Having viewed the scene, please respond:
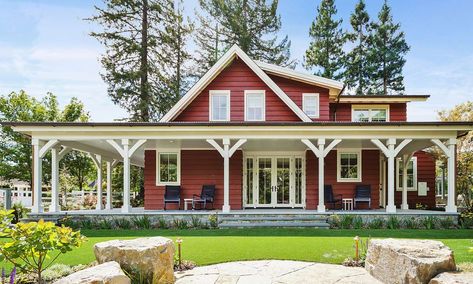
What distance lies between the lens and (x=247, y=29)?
28453mm

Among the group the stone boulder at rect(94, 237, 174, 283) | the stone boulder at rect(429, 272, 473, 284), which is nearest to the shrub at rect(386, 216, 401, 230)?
the stone boulder at rect(429, 272, 473, 284)

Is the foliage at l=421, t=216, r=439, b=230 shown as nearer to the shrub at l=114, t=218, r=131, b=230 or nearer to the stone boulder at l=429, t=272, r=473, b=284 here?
the stone boulder at l=429, t=272, r=473, b=284

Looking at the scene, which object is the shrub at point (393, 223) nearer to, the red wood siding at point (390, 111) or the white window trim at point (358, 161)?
the white window trim at point (358, 161)

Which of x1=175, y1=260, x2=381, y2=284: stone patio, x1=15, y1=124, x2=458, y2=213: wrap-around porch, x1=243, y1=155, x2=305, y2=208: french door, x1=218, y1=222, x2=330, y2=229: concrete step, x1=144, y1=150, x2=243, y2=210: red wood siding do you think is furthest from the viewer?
x1=243, y1=155, x2=305, y2=208: french door

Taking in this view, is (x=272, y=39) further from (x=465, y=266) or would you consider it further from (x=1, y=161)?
(x=465, y=266)

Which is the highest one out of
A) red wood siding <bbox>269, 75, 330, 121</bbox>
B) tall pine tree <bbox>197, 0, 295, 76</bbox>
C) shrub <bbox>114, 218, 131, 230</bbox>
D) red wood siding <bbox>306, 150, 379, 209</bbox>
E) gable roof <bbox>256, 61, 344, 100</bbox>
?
tall pine tree <bbox>197, 0, 295, 76</bbox>

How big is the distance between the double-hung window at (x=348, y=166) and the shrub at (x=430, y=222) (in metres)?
3.46

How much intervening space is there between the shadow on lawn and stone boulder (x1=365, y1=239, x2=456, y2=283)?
13.0ft

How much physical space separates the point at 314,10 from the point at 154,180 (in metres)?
22.1

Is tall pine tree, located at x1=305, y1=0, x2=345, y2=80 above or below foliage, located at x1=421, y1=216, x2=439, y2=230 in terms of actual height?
above

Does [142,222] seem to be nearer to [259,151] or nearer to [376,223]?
[259,151]

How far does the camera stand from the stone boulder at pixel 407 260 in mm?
5008

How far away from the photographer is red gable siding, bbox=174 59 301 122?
49.9 feet

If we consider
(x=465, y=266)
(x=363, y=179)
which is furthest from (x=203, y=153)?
(x=465, y=266)
